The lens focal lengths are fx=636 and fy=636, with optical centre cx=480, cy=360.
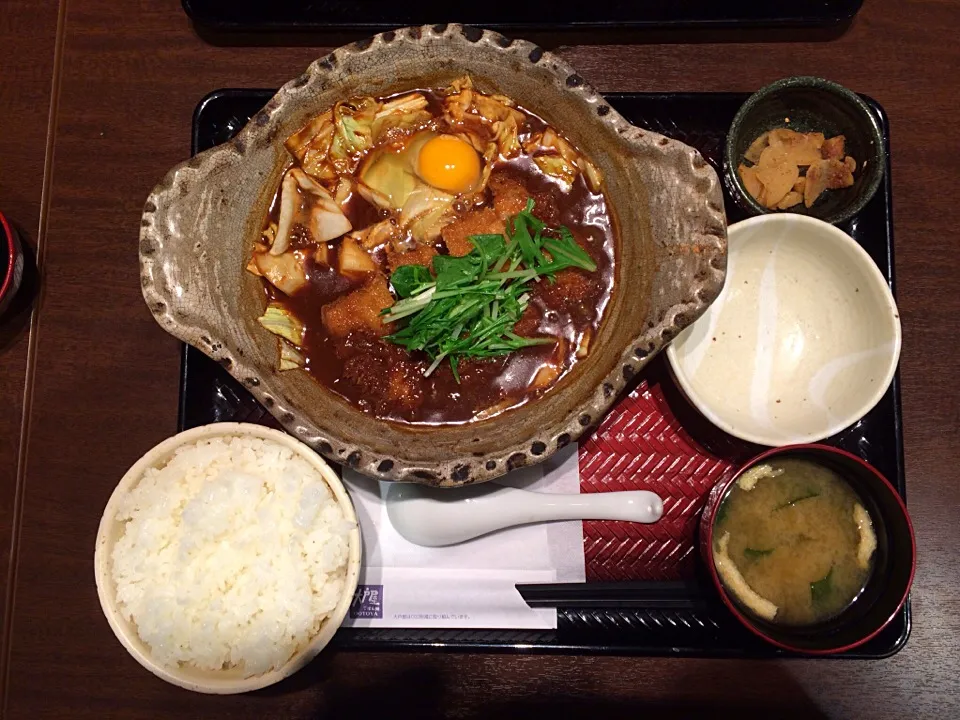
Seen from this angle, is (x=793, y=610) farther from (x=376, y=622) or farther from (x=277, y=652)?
(x=277, y=652)

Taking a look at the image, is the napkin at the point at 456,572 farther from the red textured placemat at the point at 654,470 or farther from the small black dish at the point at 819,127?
the small black dish at the point at 819,127

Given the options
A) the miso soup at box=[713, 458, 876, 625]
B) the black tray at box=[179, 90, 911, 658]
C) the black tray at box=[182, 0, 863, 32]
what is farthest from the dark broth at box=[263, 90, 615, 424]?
the miso soup at box=[713, 458, 876, 625]

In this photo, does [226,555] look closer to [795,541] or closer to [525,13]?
[795,541]

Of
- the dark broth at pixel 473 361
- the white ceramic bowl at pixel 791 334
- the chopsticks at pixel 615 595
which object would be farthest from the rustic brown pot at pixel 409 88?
the chopsticks at pixel 615 595

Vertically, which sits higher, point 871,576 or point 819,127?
point 819,127

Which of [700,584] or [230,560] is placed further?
[700,584]

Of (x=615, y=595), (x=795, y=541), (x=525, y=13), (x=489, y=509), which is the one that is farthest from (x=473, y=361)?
(x=525, y=13)

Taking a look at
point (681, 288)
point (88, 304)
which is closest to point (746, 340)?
point (681, 288)
